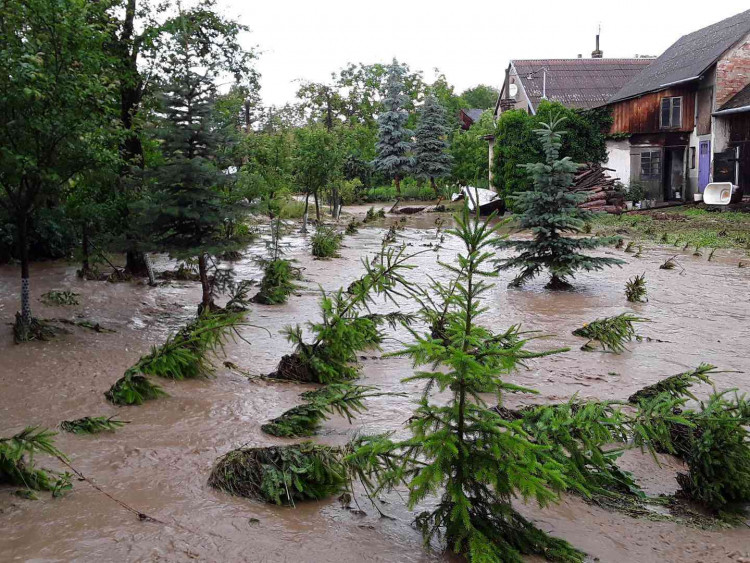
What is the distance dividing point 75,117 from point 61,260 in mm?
9248

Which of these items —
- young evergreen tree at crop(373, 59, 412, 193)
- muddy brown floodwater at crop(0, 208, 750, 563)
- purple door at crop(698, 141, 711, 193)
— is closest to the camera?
muddy brown floodwater at crop(0, 208, 750, 563)

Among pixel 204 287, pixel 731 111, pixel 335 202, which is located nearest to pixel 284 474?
pixel 204 287

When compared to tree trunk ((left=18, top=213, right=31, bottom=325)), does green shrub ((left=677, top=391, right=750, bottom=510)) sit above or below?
below

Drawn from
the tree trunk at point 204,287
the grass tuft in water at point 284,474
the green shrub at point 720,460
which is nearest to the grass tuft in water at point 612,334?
the green shrub at point 720,460

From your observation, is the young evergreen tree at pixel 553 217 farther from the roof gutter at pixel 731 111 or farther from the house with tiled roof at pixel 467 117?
the house with tiled roof at pixel 467 117

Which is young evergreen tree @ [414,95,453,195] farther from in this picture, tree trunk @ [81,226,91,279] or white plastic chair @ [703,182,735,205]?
tree trunk @ [81,226,91,279]

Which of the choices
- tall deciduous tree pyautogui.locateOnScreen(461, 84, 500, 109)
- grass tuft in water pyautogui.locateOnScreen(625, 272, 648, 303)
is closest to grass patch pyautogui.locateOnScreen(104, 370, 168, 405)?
grass tuft in water pyautogui.locateOnScreen(625, 272, 648, 303)

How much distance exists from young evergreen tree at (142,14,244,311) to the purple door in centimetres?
2772

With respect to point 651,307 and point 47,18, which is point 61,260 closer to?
point 47,18

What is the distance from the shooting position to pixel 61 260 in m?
17.4

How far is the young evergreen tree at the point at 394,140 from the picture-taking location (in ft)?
163

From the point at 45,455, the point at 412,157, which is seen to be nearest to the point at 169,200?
the point at 45,455

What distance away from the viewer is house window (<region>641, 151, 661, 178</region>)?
3484cm

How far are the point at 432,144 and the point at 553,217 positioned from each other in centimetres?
3518
